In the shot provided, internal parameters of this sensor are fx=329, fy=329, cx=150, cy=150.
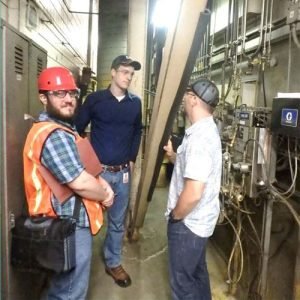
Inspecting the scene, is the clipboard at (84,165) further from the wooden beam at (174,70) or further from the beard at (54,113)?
the wooden beam at (174,70)

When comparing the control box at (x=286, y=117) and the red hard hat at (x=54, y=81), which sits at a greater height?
the red hard hat at (x=54, y=81)

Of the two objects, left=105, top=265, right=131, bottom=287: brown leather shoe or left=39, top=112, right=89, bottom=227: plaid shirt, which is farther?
left=105, top=265, right=131, bottom=287: brown leather shoe

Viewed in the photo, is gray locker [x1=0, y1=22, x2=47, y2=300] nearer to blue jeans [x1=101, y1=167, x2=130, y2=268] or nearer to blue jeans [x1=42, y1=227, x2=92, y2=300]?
blue jeans [x1=42, y1=227, x2=92, y2=300]

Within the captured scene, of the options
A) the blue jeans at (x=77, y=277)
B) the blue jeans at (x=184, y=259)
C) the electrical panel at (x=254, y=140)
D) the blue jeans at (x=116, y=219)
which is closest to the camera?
the blue jeans at (x=77, y=277)

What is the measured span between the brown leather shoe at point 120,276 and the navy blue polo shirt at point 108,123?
92cm

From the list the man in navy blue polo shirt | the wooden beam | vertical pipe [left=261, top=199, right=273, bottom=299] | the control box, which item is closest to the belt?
the man in navy blue polo shirt

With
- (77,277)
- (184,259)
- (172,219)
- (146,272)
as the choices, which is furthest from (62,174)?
(146,272)

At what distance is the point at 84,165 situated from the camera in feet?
5.74

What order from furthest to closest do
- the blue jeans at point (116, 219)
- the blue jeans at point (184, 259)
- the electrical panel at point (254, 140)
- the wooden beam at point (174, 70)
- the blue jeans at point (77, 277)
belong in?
the blue jeans at point (116, 219), the electrical panel at point (254, 140), the blue jeans at point (184, 259), the blue jeans at point (77, 277), the wooden beam at point (174, 70)

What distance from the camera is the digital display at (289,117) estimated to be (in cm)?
163

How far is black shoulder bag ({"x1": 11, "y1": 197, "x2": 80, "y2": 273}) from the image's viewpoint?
159 cm

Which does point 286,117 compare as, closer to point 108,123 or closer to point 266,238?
point 266,238

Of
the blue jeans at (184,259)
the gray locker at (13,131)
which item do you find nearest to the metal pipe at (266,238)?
the blue jeans at (184,259)

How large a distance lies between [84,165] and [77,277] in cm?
61
